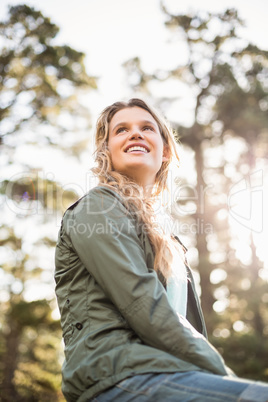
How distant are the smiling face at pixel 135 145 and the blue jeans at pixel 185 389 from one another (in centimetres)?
118

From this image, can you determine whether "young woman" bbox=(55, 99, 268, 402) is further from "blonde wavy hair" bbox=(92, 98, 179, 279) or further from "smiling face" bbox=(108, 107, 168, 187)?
"smiling face" bbox=(108, 107, 168, 187)

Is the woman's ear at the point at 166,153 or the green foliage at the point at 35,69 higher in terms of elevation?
the green foliage at the point at 35,69

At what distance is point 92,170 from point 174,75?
40.4 feet

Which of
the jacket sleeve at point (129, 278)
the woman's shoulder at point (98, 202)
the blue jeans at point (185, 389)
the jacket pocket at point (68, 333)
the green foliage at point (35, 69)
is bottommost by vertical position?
the blue jeans at point (185, 389)

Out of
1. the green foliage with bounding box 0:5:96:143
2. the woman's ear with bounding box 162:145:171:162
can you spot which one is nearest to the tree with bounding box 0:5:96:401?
the green foliage with bounding box 0:5:96:143

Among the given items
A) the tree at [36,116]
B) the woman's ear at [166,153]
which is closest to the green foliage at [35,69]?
the tree at [36,116]

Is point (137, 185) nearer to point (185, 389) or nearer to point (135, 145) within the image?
point (135, 145)

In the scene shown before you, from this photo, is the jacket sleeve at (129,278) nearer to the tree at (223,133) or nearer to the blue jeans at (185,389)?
the blue jeans at (185,389)

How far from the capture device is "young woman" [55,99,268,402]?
3.79 feet

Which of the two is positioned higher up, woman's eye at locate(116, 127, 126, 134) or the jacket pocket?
woman's eye at locate(116, 127, 126, 134)

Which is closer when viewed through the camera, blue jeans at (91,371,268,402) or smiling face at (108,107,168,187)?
blue jeans at (91,371,268,402)

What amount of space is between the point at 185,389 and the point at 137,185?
1110 millimetres

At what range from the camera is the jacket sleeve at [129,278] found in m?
1.23

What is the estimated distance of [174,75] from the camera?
1352 cm
